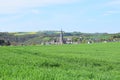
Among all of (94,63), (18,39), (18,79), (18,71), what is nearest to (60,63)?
(94,63)

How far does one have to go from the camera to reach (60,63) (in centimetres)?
2509

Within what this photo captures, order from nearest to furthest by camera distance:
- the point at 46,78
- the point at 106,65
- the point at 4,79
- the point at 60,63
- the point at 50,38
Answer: the point at 4,79
the point at 46,78
the point at 60,63
the point at 106,65
the point at 50,38

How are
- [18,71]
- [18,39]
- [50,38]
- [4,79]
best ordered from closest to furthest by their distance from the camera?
[4,79] → [18,71] → [18,39] → [50,38]

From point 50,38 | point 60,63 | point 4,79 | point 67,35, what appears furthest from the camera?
point 67,35

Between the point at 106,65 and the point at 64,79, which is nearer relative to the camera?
the point at 64,79

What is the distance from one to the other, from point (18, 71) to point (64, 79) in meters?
2.01

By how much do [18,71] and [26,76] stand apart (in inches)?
50.6

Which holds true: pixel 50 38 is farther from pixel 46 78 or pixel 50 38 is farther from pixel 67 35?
pixel 46 78

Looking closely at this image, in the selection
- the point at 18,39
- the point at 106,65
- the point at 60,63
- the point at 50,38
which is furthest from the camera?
the point at 50,38

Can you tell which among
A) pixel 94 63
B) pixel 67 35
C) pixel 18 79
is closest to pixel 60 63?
pixel 94 63

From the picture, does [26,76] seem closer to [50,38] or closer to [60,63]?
[60,63]

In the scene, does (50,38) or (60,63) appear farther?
(50,38)

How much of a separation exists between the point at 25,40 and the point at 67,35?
28.1 m

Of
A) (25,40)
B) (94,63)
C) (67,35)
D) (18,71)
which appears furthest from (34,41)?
(18,71)
